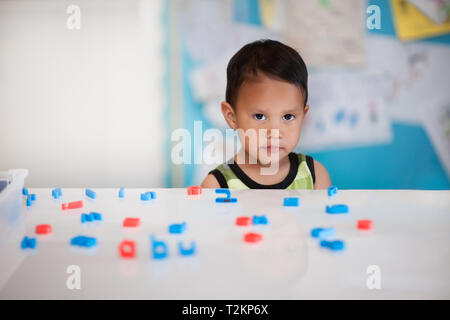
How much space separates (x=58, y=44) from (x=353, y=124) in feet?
6.84

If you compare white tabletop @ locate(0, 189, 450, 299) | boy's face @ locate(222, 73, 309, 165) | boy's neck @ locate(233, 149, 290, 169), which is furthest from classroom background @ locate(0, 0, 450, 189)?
white tabletop @ locate(0, 189, 450, 299)

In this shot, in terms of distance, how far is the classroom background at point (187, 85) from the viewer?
10.2 feet

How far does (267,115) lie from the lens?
4.98 ft

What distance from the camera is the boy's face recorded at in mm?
1511

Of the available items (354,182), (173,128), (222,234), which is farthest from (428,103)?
(222,234)

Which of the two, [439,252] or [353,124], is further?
[353,124]

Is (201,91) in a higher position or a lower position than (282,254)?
higher

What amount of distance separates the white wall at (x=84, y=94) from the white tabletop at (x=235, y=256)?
2131 millimetres

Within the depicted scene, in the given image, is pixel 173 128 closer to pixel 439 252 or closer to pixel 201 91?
pixel 201 91

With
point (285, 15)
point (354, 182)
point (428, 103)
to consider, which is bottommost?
point (354, 182)

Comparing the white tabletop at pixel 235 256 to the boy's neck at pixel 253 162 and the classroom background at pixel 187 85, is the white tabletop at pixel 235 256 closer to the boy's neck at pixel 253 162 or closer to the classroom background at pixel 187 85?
the boy's neck at pixel 253 162

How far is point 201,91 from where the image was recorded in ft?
10.2
